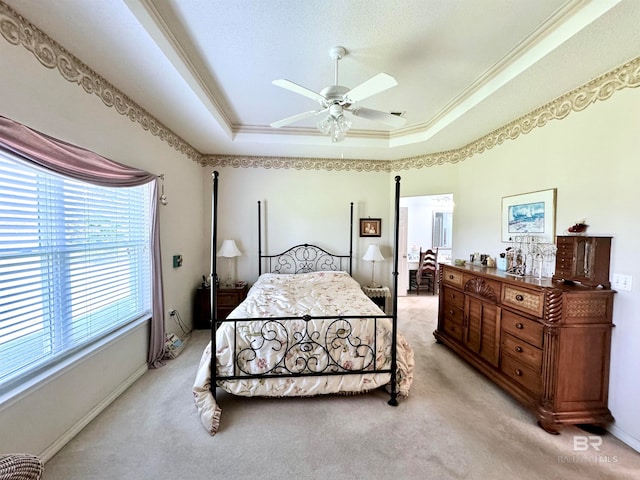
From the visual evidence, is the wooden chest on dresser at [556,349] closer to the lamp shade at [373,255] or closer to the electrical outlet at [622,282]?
the electrical outlet at [622,282]

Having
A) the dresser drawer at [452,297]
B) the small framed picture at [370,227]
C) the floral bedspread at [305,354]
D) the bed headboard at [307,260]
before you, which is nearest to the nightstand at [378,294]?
the bed headboard at [307,260]

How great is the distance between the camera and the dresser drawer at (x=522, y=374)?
2.04m

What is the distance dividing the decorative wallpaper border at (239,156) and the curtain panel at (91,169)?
0.51 m

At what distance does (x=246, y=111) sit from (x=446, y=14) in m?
2.21

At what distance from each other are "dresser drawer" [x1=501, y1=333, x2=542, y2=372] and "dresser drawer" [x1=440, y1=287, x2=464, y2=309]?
67 cm

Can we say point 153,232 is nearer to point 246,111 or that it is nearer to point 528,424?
point 246,111

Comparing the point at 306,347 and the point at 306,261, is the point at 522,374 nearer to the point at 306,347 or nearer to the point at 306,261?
the point at 306,347

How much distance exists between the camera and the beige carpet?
1.61m

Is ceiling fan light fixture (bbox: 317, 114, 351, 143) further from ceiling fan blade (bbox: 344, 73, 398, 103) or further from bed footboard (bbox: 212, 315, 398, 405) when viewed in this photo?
bed footboard (bbox: 212, 315, 398, 405)

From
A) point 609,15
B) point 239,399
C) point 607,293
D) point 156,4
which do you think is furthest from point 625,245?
point 156,4

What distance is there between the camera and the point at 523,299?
86.1 inches

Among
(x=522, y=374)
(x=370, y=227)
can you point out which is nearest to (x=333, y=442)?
(x=522, y=374)

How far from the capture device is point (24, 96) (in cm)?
154

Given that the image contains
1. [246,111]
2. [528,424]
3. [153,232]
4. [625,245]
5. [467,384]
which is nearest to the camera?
[625,245]
